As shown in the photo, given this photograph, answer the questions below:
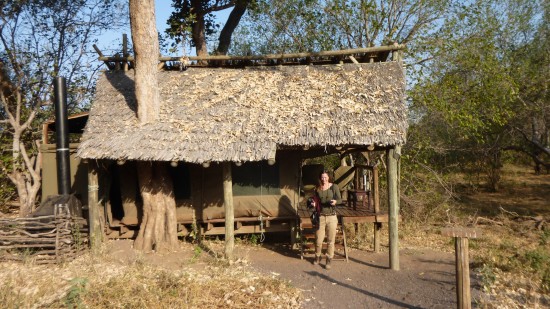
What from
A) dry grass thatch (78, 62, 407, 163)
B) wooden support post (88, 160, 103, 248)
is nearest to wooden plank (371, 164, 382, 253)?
dry grass thatch (78, 62, 407, 163)

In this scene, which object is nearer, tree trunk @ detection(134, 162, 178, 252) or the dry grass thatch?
the dry grass thatch

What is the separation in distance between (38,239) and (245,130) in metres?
4.13

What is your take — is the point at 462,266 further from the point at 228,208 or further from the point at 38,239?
the point at 38,239

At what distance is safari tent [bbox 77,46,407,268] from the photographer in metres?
7.65

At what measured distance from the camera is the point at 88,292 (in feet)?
18.4

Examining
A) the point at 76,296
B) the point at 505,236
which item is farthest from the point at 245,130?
the point at 505,236

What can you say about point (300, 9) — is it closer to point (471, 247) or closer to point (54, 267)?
point (471, 247)

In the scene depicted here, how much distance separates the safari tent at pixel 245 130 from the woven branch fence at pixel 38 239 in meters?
0.76

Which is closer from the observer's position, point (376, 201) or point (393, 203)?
point (393, 203)

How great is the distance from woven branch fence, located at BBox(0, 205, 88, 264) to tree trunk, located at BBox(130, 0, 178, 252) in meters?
1.53

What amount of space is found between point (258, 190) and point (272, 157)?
8.02 ft

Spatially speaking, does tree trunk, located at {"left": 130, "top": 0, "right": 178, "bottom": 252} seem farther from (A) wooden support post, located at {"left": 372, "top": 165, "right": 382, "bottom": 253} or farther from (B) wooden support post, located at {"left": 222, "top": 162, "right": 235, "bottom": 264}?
(A) wooden support post, located at {"left": 372, "top": 165, "right": 382, "bottom": 253}

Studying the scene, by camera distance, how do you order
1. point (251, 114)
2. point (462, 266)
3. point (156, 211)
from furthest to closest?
point (156, 211), point (251, 114), point (462, 266)

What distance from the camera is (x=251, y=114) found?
27.3 feet
